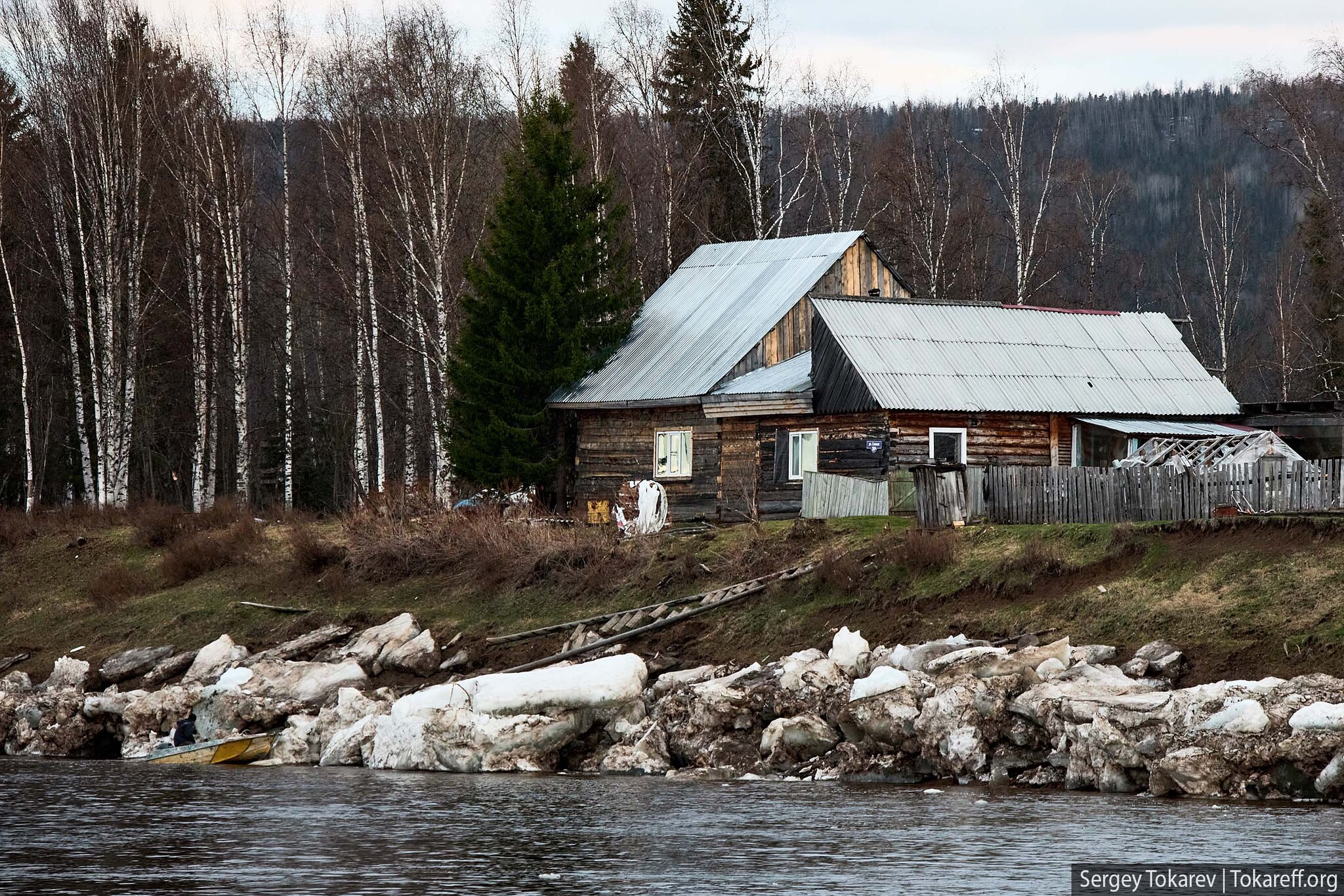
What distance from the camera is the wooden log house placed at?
33375 millimetres

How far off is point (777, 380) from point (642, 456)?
409cm

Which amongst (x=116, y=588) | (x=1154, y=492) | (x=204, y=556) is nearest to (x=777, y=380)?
(x=1154, y=492)

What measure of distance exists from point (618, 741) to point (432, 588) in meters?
10.2

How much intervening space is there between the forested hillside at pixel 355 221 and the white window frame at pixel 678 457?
4.69 m

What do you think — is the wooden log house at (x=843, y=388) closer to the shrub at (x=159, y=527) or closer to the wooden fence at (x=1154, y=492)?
the wooden fence at (x=1154, y=492)

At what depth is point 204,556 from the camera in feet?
114

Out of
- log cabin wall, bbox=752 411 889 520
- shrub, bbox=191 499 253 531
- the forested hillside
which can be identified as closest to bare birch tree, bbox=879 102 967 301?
the forested hillside

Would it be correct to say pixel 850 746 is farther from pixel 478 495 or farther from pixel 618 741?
pixel 478 495

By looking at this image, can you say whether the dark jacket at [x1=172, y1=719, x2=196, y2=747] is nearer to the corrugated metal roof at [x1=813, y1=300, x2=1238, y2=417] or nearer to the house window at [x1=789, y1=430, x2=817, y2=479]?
the house window at [x1=789, y1=430, x2=817, y2=479]

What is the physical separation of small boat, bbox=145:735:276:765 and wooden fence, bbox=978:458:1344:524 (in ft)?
38.9

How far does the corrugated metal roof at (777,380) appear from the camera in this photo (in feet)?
114

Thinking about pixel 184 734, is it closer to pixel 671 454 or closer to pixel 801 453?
pixel 801 453

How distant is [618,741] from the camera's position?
21688 millimetres

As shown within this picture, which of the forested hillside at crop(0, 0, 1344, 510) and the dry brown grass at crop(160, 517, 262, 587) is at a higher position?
the forested hillside at crop(0, 0, 1344, 510)
